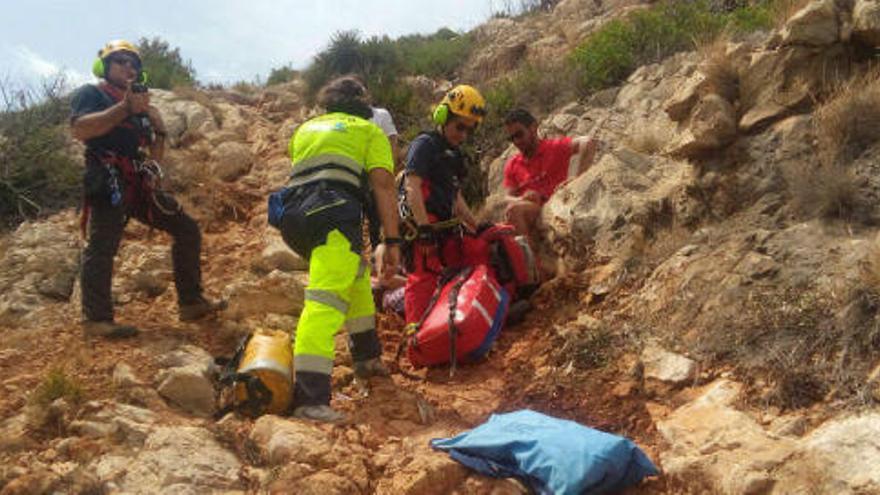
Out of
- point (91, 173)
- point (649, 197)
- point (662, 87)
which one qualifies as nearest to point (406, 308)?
point (649, 197)

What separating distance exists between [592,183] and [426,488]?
359 centimetres

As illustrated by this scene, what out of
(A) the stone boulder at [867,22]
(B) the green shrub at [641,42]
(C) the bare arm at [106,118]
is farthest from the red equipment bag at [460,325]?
(B) the green shrub at [641,42]

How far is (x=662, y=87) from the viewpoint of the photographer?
779 centimetres

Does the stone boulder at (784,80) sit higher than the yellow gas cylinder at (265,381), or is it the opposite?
the stone boulder at (784,80)

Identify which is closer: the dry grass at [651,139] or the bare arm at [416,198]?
the bare arm at [416,198]

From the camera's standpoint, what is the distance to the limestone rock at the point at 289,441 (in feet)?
11.3

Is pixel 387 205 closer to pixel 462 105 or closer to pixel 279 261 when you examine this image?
pixel 462 105

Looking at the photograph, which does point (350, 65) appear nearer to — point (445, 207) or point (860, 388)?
point (445, 207)

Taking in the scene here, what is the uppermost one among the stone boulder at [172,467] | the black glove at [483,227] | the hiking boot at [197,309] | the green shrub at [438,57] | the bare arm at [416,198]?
the green shrub at [438,57]

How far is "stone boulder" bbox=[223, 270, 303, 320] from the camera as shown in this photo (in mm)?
5719

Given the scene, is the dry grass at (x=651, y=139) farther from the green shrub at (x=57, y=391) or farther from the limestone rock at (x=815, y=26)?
the green shrub at (x=57, y=391)

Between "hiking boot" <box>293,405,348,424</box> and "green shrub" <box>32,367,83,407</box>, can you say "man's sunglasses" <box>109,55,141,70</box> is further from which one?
"hiking boot" <box>293,405,348,424</box>

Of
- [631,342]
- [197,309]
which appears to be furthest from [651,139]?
[197,309]

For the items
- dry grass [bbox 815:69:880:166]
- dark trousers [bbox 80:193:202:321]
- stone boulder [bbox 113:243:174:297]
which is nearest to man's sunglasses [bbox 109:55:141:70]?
dark trousers [bbox 80:193:202:321]
